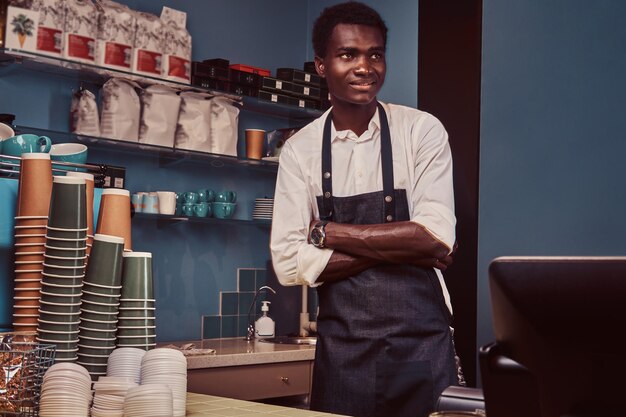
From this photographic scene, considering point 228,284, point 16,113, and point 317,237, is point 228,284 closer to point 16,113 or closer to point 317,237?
point 16,113

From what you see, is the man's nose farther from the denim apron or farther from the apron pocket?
the apron pocket

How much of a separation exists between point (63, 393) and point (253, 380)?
2.45 m

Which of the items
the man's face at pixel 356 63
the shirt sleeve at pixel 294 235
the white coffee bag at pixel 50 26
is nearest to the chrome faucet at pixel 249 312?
the white coffee bag at pixel 50 26

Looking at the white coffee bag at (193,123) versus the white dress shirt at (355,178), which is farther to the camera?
the white coffee bag at (193,123)

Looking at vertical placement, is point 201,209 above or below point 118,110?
→ below

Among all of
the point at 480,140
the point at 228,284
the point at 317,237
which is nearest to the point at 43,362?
the point at 317,237

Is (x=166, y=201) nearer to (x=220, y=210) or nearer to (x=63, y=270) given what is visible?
(x=220, y=210)

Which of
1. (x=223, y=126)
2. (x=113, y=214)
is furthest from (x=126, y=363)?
(x=223, y=126)

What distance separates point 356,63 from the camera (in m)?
2.18

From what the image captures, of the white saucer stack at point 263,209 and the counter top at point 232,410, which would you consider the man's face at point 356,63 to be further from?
the white saucer stack at point 263,209

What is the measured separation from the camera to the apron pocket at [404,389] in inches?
79.1

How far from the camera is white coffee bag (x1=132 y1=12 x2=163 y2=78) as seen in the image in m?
4.05

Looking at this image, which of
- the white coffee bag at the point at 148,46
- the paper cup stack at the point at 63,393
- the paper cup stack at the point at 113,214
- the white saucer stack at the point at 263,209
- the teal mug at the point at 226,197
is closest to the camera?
the paper cup stack at the point at 63,393

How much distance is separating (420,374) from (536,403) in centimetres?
117
